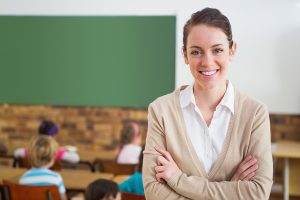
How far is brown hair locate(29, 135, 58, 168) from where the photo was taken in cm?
364

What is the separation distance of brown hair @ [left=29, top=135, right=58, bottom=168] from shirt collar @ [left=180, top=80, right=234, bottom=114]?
2.20m

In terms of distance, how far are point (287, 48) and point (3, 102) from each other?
11.2 feet

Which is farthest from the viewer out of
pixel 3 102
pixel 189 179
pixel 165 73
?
pixel 3 102

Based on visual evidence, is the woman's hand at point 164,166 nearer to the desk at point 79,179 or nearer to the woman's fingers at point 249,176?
the woman's fingers at point 249,176

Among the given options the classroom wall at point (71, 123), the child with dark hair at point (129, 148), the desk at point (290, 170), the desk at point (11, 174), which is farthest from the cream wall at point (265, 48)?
the desk at point (11, 174)

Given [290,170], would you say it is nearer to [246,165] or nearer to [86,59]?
[86,59]

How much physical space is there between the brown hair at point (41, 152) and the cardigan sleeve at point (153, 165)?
2165mm

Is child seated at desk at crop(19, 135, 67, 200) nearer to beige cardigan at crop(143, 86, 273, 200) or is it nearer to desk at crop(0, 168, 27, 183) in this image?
desk at crop(0, 168, 27, 183)

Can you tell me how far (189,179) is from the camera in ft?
5.04

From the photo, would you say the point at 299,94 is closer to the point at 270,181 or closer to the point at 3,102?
the point at 3,102

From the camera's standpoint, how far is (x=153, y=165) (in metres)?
1.60

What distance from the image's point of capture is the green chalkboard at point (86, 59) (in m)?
5.78

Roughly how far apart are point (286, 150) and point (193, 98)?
3503 millimetres

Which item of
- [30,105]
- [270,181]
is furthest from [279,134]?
[270,181]
